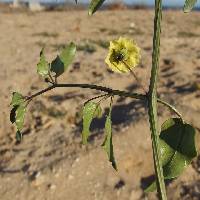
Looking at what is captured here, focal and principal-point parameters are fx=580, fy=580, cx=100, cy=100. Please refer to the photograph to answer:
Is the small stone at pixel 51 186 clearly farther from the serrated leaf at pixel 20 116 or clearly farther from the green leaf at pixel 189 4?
the green leaf at pixel 189 4

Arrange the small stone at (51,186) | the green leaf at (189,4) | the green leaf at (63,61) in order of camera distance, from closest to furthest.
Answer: the green leaf at (189,4)
the green leaf at (63,61)
the small stone at (51,186)

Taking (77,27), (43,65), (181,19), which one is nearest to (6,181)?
(43,65)

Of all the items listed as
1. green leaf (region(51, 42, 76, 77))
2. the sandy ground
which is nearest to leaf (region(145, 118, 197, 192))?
green leaf (region(51, 42, 76, 77))

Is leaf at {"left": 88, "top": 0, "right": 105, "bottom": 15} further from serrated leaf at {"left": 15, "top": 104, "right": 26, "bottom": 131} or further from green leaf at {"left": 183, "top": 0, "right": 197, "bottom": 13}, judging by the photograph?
serrated leaf at {"left": 15, "top": 104, "right": 26, "bottom": 131}

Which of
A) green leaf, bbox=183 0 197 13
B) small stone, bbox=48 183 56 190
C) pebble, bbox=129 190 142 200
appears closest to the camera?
green leaf, bbox=183 0 197 13

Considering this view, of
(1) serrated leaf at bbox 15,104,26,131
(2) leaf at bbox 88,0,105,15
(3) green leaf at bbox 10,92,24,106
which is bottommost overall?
(1) serrated leaf at bbox 15,104,26,131

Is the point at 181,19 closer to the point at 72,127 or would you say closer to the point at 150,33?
the point at 150,33

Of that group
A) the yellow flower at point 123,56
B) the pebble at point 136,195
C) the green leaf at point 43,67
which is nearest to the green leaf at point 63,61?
the green leaf at point 43,67
